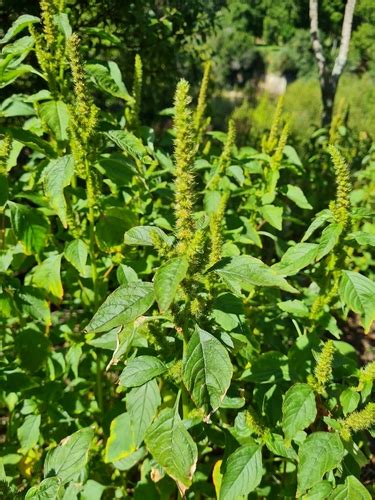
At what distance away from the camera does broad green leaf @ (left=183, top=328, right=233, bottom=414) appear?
1062mm

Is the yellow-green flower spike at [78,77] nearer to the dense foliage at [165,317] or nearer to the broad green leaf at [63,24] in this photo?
the dense foliage at [165,317]

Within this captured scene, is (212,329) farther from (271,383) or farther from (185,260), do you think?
(271,383)

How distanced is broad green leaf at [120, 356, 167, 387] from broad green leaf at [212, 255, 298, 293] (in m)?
0.33

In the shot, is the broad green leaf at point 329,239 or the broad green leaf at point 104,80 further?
the broad green leaf at point 104,80

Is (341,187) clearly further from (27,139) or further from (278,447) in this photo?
(27,139)

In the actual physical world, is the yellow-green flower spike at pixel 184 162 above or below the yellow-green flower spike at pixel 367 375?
above

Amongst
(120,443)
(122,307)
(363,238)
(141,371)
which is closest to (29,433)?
(120,443)

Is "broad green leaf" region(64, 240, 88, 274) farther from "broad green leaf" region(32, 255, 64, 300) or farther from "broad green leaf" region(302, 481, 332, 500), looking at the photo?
"broad green leaf" region(302, 481, 332, 500)

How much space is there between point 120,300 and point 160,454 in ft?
1.41

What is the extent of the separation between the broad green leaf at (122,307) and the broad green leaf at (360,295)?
0.65 metres

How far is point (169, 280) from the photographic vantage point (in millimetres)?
983

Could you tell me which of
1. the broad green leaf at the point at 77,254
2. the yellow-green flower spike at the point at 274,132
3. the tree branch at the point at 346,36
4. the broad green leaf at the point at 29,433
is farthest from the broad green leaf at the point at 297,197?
the tree branch at the point at 346,36

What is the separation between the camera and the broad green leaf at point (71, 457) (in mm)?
1307

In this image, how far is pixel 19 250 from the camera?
1896 mm
